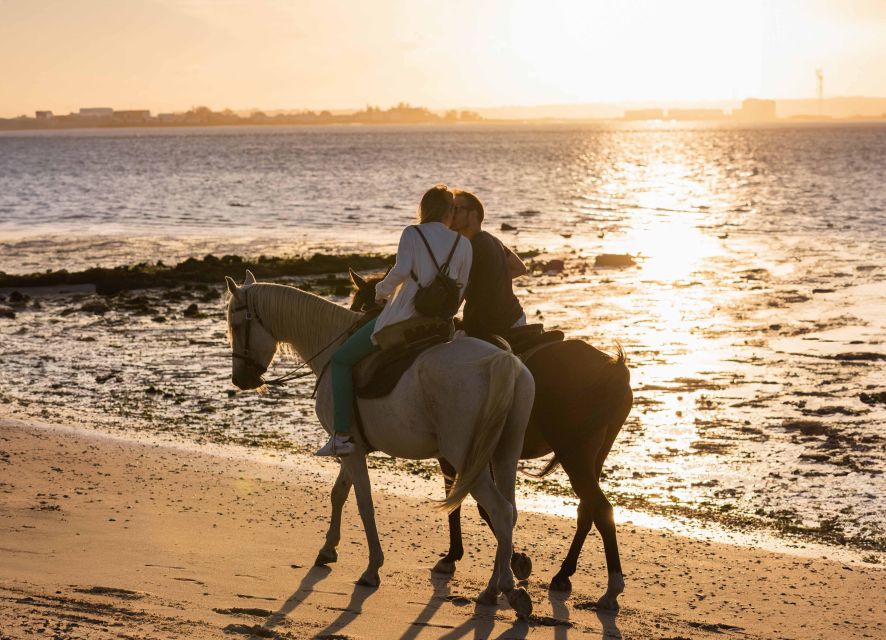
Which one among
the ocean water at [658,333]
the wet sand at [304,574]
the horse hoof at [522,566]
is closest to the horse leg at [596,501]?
the wet sand at [304,574]

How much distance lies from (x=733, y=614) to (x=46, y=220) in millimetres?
52789

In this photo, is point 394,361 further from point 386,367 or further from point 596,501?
point 596,501

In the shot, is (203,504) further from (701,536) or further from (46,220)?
(46,220)

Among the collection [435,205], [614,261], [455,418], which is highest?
[435,205]

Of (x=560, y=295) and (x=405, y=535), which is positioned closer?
(x=405, y=535)

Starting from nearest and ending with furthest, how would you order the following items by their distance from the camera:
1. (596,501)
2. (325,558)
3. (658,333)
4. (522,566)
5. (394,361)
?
(522,566), (394,361), (596,501), (325,558), (658,333)

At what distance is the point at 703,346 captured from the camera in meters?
19.0

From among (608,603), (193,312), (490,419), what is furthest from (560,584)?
(193,312)

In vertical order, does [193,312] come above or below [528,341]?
below

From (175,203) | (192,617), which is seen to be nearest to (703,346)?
(192,617)

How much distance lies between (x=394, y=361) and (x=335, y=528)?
183 cm

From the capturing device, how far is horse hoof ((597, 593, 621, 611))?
25.9 feet

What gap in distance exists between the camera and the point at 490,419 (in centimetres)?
734

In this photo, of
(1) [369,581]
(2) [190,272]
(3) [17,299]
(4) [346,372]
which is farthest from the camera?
(2) [190,272]
